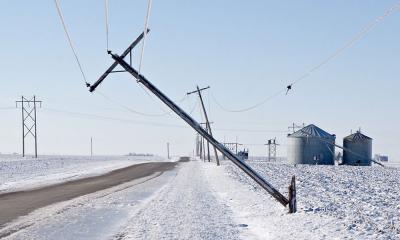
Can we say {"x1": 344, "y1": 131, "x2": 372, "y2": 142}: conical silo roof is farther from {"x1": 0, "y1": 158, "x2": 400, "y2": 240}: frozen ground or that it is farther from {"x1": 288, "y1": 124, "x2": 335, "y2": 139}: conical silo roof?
{"x1": 0, "y1": 158, "x2": 400, "y2": 240}: frozen ground

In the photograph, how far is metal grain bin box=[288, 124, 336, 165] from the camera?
77.8 meters

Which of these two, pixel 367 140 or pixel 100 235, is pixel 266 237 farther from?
pixel 367 140

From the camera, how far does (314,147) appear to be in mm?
78062

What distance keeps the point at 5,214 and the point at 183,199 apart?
A: 642 centimetres

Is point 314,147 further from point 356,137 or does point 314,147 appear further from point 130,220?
point 130,220

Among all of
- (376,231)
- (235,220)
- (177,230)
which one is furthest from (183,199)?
(376,231)

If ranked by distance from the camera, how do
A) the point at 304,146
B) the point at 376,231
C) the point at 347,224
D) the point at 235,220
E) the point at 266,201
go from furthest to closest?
the point at 304,146 < the point at 266,201 < the point at 235,220 < the point at 347,224 < the point at 376,231

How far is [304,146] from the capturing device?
3098 inches

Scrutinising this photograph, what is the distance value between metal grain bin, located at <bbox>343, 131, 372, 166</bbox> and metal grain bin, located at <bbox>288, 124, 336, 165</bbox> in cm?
306

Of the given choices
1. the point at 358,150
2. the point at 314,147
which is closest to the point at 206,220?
the point at 314,147

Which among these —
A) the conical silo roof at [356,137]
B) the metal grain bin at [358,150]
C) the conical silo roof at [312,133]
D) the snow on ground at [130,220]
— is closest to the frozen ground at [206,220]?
the snow on ground at [130,220]

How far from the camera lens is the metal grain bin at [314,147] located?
77812 mm

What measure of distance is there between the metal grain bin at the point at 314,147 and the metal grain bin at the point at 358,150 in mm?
3063

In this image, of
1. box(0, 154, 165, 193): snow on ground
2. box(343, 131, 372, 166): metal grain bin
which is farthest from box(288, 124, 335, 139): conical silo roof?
box(0, 154, 165, 193): snow on ground
